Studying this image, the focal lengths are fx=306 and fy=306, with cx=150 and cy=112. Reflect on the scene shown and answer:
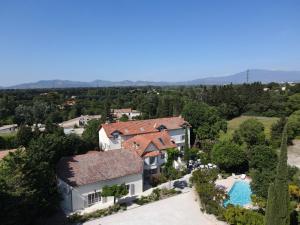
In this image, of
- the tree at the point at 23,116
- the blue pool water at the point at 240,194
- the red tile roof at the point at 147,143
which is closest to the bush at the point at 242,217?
the blue pool water at the point at 240,194

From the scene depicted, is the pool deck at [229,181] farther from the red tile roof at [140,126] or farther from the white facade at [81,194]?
the red tile roof at [140,126]

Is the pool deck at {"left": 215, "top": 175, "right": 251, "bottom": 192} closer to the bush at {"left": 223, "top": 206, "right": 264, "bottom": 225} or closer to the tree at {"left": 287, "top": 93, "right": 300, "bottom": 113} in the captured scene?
the bush at {"left": 223, "top": 206, "right": 264, "bottom": 225}

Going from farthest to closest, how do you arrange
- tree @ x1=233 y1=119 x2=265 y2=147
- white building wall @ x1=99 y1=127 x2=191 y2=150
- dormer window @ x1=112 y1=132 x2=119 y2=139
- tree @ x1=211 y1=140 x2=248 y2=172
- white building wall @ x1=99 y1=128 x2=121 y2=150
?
1. dormer window @ x1=112 y1=132 x2=119 y2=139
2. white building wall @ x1=99 y1=127 x2=191 y2=150
3. white building wall @ x1=99 y1=128 x2=121 y2=150
4. tree @ x1=233 y1=119 x2=265 y2=147
5. tree @ x1=211 y1=140 x2=248 y2=172

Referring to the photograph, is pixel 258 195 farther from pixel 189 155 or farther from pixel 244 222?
pixel 189 155

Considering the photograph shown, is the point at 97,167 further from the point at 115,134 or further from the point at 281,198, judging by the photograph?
the point at 281,198

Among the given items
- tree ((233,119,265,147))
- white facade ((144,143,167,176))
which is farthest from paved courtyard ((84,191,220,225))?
tree ((233,119,265,147))

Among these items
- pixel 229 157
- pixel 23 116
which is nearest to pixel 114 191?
pixel 229 157
